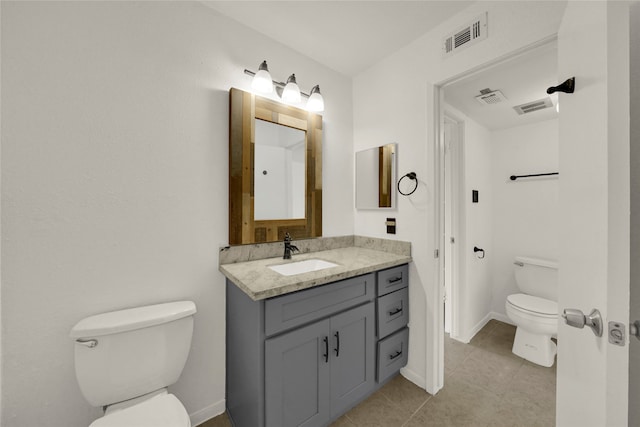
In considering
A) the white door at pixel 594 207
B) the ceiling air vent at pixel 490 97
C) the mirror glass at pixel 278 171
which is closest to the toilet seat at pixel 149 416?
the mirror glass at pixel 278 171

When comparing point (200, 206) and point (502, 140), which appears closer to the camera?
point (200, 206)

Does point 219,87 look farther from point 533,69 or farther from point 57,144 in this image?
point 533,69

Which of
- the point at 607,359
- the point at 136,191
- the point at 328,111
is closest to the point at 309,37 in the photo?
the point at 328,111

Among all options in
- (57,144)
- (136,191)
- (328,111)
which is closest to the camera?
(57,144)

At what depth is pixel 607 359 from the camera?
0.54 metres

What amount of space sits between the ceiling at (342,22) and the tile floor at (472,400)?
242 cm

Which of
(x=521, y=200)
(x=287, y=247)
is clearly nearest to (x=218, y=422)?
(x=287, y=247)

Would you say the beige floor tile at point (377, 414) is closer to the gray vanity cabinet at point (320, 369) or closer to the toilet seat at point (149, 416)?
the gray vanity cabinet at point (320, 369)

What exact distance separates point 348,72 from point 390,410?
8.25ft

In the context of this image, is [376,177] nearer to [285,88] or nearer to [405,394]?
[285,88]

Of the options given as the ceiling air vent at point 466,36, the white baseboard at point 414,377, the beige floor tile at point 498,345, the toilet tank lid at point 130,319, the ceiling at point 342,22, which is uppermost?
the ceiling at point 342,22

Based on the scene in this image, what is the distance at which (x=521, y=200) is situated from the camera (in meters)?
2.60

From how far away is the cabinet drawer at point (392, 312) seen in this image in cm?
155

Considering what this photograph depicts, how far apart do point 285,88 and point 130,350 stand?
5.49 ft
